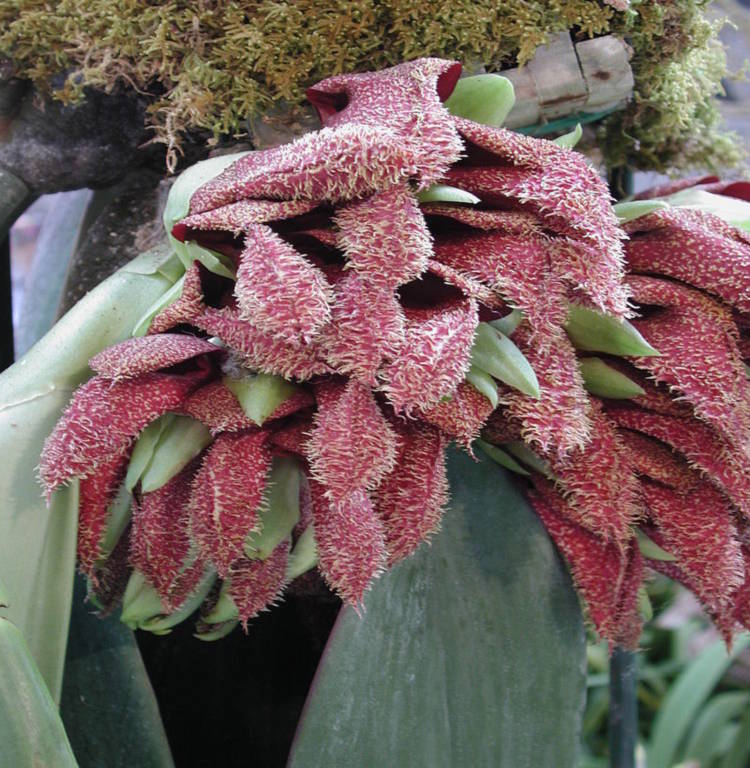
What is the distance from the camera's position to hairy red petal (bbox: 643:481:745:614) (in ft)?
1.10

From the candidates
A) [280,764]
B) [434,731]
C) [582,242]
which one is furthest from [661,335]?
[280,764]

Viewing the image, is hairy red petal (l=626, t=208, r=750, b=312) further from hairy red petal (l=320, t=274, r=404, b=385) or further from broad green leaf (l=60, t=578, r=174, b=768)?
broad green leaf (l=60, t=578, r=174, b=768)

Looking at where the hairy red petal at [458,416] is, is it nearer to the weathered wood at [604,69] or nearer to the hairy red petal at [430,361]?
the hairy red petal at [430,361]

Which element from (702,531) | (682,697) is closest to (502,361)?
(702,531)

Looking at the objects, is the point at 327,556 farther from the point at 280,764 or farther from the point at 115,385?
the point at 280,764

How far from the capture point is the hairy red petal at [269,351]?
0.27 meters

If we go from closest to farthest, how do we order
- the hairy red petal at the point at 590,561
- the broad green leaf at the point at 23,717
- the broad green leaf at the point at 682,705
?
the broad green leaf at the point at 23,717, the hairy red petal at the point at 590,561, the broad green leaf at the point at 682,705

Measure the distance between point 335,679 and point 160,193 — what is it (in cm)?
26

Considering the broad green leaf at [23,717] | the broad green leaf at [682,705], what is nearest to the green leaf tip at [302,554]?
the broad green leaf at [23,717]

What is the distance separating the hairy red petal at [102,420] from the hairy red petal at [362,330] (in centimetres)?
7

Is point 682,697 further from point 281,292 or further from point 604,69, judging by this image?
point 281,292

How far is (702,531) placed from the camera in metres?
0.33

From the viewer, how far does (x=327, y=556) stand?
286mm

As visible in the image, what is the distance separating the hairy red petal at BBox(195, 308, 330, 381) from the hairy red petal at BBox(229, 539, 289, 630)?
71 mm
